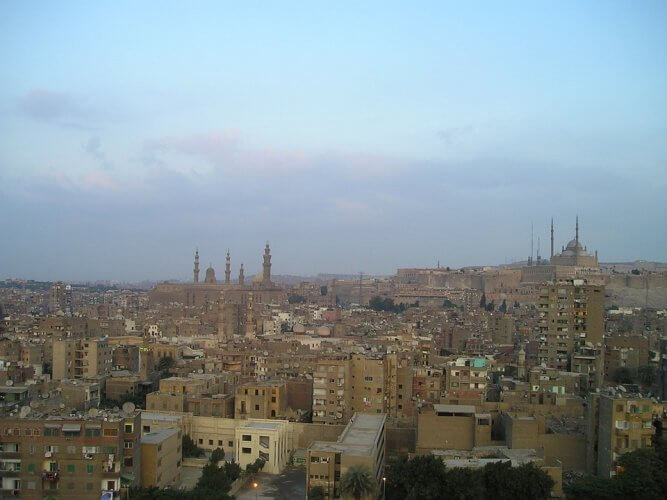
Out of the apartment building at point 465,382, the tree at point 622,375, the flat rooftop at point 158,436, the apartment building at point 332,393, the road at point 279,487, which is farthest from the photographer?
the tree at point 622,375

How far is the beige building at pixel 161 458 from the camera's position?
13898 mm

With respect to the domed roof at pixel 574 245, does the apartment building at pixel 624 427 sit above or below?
below

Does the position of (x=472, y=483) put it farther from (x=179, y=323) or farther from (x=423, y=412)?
(x=179, y=323)

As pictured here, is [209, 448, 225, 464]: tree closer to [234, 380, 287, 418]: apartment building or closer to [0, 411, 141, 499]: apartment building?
[234, 380, 287, 418]: apartment building

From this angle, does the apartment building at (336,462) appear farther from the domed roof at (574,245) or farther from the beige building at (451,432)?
the domed roof at (574,245)

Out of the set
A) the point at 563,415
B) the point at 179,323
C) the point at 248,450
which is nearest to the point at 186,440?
the point at 248,450

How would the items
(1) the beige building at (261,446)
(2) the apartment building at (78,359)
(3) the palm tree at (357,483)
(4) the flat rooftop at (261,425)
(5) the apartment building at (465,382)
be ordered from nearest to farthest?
(3) the palm tree at (357,483)
(1) the beige building at (261,446)
(4) the flat rooftop at (261,425)
(5) the apartment building at (465,382)
(2) the apartment building at (78,359)

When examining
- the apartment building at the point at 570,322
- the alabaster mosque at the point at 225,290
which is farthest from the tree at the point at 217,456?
the alabaster mosque at the point at 225,290

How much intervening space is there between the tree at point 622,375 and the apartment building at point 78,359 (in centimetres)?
1401

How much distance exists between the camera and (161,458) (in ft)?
46.6

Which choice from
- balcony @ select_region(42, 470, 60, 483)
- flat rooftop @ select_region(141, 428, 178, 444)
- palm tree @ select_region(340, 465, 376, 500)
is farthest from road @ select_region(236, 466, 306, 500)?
balcony @ select_region(42, 470, 60, 483)

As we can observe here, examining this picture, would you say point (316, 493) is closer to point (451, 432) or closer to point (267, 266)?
point (451, 432)

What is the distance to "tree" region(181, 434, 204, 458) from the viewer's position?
54.4 ft

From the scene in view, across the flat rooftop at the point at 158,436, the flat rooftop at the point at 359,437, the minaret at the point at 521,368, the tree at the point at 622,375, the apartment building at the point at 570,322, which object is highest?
the apartment building at the point at 570,322
